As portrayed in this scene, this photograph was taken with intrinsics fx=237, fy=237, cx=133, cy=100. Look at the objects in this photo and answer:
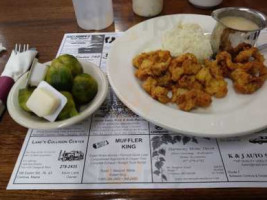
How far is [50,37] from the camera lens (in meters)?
0.99

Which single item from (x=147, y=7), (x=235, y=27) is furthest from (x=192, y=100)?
(x=147, y=7)

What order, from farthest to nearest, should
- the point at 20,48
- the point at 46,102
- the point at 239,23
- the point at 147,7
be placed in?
the point at 147,7
the point at 20,48
the point at 239,23
the point at 46,102

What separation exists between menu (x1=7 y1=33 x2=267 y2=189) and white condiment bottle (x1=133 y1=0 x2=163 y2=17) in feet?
1.89

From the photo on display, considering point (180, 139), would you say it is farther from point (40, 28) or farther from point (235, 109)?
point (40, 28)

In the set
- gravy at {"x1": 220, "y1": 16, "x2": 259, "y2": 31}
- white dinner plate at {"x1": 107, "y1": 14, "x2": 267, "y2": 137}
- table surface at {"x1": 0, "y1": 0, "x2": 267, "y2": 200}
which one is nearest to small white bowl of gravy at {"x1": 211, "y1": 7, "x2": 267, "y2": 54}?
gravy at {"x1": 220, "y1": 16, "x2": 259, "y2": 31}

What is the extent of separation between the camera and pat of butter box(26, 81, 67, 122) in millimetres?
554

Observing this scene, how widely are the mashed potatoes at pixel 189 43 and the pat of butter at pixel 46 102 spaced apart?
1.36 feet

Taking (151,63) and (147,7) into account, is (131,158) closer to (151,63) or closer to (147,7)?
(151,63)

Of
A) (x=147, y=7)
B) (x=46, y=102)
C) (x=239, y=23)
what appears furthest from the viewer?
(x=147, y=7)

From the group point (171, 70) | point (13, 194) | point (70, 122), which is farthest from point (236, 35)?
point (13, 194)

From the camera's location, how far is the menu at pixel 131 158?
543 mm

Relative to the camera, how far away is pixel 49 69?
632mm

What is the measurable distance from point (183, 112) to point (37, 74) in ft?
1.32

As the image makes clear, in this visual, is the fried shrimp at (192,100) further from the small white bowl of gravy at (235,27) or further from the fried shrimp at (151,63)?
the small white bowl of gravy at (235,27)
